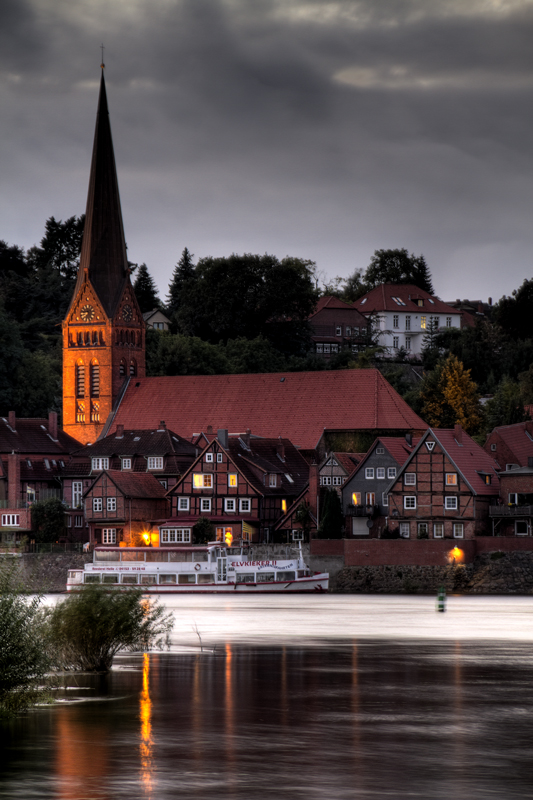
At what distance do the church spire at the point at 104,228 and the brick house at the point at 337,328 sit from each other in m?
34.2

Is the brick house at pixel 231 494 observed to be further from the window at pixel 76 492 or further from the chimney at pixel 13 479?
the chimney at pixel 13 479

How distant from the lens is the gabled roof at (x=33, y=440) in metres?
97.5

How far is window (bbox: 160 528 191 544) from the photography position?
88.8 m

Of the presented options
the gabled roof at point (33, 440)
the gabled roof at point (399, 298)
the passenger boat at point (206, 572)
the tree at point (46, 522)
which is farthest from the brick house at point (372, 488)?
the gabled roof at point (399, 298)

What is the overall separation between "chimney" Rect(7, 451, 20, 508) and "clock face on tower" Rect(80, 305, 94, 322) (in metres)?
17.0

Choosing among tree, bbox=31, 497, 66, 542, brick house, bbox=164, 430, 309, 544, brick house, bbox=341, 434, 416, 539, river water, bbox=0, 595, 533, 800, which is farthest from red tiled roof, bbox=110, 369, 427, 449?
river water, bbox=0, 595, 533, 800

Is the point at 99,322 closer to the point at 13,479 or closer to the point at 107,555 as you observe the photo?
the point at 13,479

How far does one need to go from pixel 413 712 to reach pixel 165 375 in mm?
93577

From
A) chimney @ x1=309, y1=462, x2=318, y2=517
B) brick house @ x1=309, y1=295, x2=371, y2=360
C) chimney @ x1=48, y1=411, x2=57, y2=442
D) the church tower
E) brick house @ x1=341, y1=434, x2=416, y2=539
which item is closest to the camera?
brick house @ x1=341, y1=434, x2=416, y2=539

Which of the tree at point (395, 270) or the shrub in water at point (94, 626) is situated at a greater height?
the tree at point (395, 270)

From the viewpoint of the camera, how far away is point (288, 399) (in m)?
102

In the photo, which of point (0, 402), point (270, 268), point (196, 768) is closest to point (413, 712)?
point (196, 768)

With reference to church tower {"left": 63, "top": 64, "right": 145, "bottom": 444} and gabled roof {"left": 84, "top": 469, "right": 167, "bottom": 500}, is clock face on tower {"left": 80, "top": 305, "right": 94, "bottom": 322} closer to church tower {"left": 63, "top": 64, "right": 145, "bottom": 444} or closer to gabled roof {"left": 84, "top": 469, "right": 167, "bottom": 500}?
church tower {"left": 63, "top": 64, "right": 145, "bottom": 444}

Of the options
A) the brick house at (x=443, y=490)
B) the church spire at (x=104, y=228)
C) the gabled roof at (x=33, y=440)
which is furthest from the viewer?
the church spire at (x=104, y=228)
